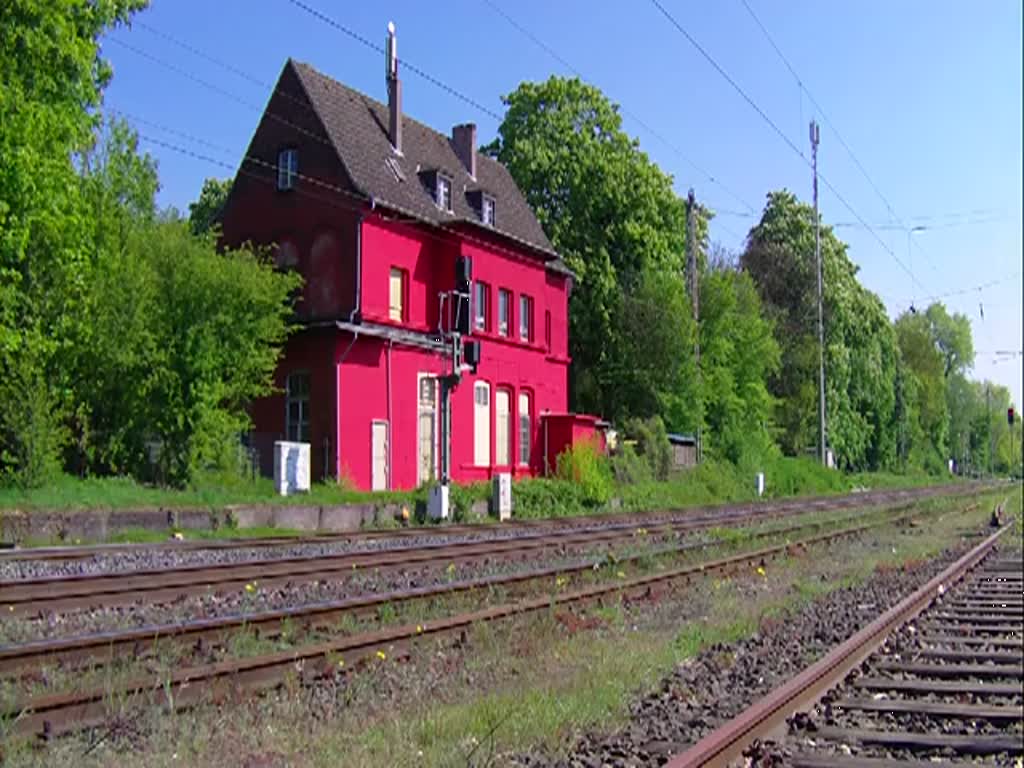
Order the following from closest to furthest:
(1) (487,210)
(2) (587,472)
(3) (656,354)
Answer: (2) (587,472) → (1) (487,210) → (3) (656,354)

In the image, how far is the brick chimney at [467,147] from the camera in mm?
42938

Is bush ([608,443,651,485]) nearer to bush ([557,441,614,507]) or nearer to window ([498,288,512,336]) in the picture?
bush ([557,441,614,507])

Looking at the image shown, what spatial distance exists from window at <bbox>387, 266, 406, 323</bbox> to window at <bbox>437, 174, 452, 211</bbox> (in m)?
3.64

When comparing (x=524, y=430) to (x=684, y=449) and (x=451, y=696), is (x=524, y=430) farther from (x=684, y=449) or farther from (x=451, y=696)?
(x=451, y=696)

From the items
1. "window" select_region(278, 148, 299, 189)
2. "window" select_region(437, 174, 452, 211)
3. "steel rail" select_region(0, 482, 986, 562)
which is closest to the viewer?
"steel rail" select_region(0, 482, 986, 562)

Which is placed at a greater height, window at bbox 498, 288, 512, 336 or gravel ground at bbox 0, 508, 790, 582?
window at bbox 498, 288, 512, 336

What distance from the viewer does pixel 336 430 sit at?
102 ft

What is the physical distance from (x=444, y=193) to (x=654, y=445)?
41.6ft

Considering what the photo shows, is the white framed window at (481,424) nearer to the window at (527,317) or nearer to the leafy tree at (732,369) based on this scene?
the window at (527,317)

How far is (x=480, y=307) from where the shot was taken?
3844 cm

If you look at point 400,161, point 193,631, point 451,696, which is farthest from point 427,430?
point 451,696

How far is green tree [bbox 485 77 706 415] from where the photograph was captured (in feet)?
167

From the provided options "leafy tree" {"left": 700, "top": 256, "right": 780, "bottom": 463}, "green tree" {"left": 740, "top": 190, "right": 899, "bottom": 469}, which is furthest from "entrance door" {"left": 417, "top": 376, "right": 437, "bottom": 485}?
"green tree" {"left": 740, "top": 190, "right": 899, "bottom": 469}

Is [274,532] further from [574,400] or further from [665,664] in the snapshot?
[574,400]
